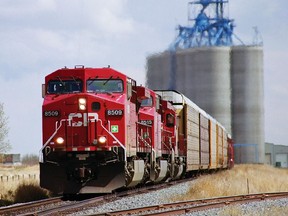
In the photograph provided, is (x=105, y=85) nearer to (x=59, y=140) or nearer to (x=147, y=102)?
(x=59, y=140)

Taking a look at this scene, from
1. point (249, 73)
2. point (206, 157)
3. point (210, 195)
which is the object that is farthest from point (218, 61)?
point (210, 195)

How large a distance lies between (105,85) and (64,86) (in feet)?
3.88

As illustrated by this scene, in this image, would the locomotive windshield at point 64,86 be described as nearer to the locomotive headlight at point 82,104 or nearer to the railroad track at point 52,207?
the locomotive headlight at point 82,104

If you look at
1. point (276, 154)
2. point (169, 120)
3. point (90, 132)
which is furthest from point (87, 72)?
point (276, 154)

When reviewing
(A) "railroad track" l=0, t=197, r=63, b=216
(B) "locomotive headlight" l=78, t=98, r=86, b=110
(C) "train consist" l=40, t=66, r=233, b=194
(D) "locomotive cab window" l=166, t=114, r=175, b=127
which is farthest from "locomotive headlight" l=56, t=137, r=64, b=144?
(D) "locomotive cab window" l=166, t=114, r=175, b=127

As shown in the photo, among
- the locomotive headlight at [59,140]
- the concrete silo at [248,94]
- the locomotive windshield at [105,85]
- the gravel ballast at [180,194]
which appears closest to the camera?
the gravel ballast at [180,194]

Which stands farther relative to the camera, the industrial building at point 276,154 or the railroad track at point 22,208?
the industrial building at point 276,154

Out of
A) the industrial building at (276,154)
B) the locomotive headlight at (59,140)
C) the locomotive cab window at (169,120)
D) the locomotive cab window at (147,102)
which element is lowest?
the industrial building at (276,154)

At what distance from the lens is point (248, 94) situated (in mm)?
77375

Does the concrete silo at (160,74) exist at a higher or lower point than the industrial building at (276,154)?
higher

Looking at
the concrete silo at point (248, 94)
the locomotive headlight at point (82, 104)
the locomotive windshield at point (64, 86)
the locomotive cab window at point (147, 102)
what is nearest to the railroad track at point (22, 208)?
the locomotive headlight at point (82, 104)

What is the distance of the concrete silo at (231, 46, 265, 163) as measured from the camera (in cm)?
7712

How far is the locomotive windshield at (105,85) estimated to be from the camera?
1738 cm

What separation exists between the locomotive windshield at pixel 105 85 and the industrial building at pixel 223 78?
5520cm
